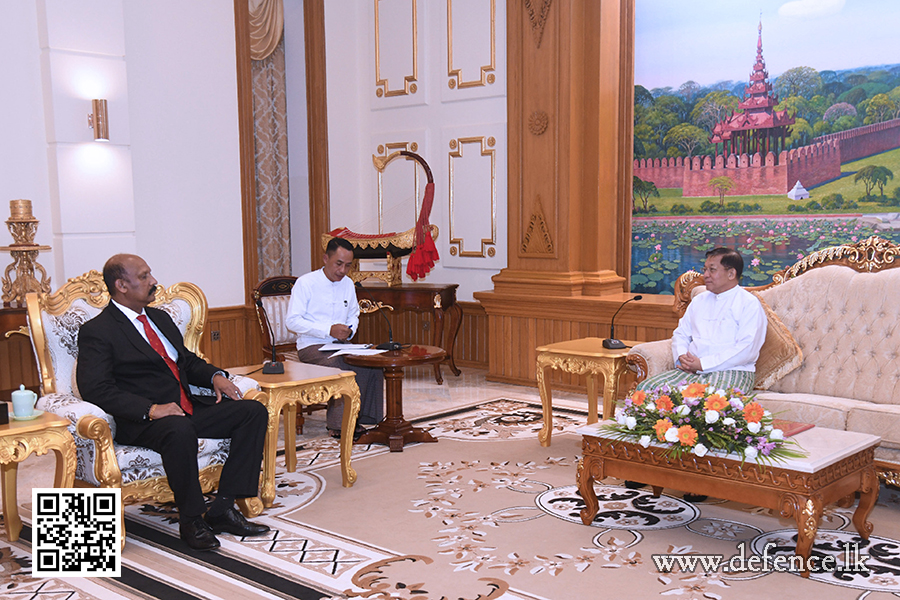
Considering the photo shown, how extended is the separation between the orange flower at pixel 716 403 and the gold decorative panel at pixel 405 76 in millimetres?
5640

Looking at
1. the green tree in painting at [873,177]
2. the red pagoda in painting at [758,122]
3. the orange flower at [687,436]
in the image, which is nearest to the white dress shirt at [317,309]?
the orange flower at [687,436]

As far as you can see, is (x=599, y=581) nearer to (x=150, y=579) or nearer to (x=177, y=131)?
(x=150, y=579)

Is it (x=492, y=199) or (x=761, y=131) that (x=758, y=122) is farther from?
(x=492, y=199)

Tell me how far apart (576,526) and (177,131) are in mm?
5135

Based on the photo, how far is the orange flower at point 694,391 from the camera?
3.42m

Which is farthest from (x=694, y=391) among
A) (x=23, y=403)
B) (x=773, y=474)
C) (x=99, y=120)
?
(x=99, y=120)

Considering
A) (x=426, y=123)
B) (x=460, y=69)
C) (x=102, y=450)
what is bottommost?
(x=102, y=450)

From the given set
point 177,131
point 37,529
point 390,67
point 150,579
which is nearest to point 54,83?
point 177,131

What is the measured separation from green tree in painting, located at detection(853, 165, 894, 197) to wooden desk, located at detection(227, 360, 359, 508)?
157 inches

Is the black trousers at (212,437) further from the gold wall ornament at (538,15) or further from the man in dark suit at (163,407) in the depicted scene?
the gold wall ornament at (538,15)

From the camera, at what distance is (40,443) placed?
129 inches

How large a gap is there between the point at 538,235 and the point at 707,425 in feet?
12.0

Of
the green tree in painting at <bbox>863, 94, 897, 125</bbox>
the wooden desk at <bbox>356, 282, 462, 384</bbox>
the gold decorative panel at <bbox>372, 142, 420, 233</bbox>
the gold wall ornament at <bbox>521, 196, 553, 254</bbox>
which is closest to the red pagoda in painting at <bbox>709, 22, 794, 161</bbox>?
the green tree in painting at <bbox>863, 94, 897, 125</bbox>

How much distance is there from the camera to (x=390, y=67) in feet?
27.6
